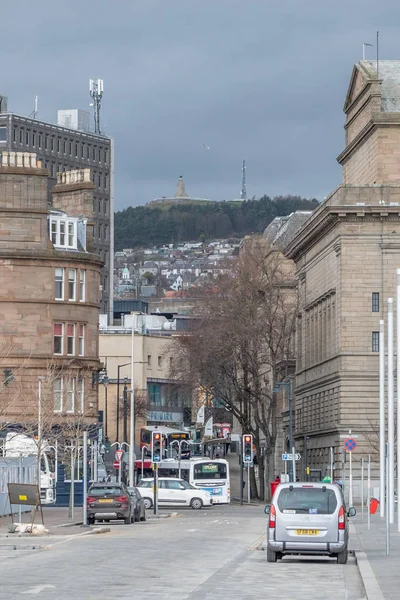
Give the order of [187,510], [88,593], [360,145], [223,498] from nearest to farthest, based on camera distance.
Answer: [88,593] → [187,510] → [223,498] → [360,145]

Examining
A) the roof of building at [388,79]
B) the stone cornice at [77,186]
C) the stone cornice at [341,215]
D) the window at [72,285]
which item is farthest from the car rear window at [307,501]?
the roof of building at [388,79]

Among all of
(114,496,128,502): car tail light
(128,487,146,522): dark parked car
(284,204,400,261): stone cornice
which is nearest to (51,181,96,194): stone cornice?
(284,204,400,261): stone cornice

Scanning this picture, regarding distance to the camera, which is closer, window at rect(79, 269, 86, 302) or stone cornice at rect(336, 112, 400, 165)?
window at rect(79, 269, 86, 302)

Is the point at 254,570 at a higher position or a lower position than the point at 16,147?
lower

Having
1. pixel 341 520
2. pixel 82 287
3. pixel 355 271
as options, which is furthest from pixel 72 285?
pixel 341 520

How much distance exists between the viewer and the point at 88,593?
2545 centimetres

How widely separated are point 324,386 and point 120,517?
42.1 meters

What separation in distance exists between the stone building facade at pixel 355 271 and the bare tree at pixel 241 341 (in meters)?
3.19

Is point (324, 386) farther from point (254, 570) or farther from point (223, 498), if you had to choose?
point (254, 570)

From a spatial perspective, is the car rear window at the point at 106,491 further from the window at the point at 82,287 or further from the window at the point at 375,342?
the window at the point at 375,342

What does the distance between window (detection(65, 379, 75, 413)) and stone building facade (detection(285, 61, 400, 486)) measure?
14.0 m

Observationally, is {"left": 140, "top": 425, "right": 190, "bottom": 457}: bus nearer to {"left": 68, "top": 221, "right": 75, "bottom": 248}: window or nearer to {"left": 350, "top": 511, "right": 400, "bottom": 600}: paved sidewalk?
{"left": 68, "top": 221, "right": 75, "bottom": 248}: window

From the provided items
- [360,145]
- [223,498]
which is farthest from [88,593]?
[360,145]

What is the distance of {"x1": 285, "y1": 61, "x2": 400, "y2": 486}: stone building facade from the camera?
93.0 meters
